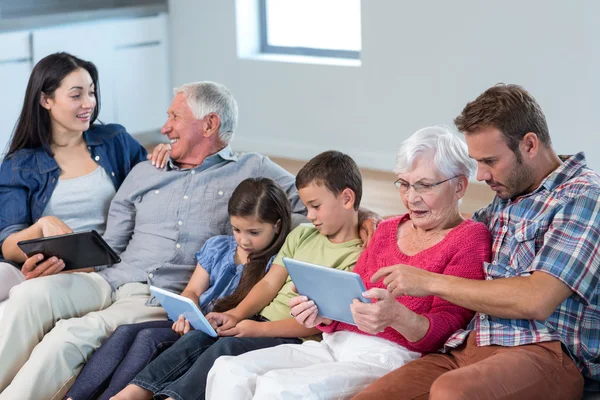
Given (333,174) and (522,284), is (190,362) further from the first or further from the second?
(522,284)

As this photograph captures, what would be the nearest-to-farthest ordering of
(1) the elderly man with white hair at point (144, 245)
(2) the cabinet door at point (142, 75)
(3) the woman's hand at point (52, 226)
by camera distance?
(1) the elderly man with white hair at point (144, 245), (3) the woman's hand at point (52, 226), (2) the cabinet door at point (142, 75)

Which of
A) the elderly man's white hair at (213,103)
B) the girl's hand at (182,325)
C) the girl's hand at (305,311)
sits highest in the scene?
the elderly man's white hair at (213,103)

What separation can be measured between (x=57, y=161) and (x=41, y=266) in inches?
19.6

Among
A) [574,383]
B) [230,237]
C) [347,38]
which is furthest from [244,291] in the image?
[347,38]

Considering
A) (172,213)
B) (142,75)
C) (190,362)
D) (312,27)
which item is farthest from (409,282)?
(142,75)

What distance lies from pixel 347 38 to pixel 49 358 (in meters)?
3.84

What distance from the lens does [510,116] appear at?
2150 mm

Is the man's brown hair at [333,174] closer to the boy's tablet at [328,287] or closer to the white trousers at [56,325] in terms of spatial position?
the boy's tablet at [328,287]

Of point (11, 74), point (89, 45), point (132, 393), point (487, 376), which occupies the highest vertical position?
point (89, 45)

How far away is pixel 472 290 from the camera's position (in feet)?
6.79

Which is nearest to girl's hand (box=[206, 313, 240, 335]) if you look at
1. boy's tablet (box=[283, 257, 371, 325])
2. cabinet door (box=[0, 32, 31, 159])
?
boy's tablet (box=[283, 257, 371, 325])

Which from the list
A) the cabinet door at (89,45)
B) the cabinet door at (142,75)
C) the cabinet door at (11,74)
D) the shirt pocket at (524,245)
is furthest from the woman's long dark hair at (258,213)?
the cabinet door at (142,75)

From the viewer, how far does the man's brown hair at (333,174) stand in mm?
2557

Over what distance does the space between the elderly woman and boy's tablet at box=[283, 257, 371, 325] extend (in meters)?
0.03
